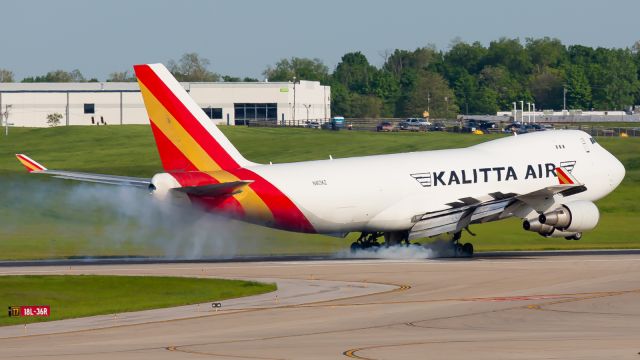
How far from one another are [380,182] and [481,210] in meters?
5.02

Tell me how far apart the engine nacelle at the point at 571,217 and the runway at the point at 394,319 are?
13.9 feet

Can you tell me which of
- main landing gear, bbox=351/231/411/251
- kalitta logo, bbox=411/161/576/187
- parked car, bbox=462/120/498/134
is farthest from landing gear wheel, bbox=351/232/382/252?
parked car, bbox=462/120/498/134

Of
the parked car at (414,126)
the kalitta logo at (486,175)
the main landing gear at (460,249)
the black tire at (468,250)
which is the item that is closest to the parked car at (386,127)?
the parked car at (414,126)

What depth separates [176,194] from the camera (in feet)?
195

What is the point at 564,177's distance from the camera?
6906 centimetres

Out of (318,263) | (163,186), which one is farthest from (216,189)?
(318,263)

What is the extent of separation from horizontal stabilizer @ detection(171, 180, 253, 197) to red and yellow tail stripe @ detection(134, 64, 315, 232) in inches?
20.5

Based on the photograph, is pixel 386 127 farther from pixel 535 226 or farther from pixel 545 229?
pixel 535 226

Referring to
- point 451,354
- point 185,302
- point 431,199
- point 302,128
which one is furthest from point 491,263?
point 302,128

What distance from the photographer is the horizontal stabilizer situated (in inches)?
2328

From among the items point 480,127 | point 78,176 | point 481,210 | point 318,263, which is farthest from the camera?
point 480,127

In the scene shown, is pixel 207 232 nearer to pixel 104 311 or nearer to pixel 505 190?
pixel 505 190

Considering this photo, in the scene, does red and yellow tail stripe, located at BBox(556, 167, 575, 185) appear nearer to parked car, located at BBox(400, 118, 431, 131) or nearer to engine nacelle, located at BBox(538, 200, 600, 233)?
engine nacelle, located at BBox(538, 200, 600, 233)

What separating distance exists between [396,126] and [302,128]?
14.7 meters
